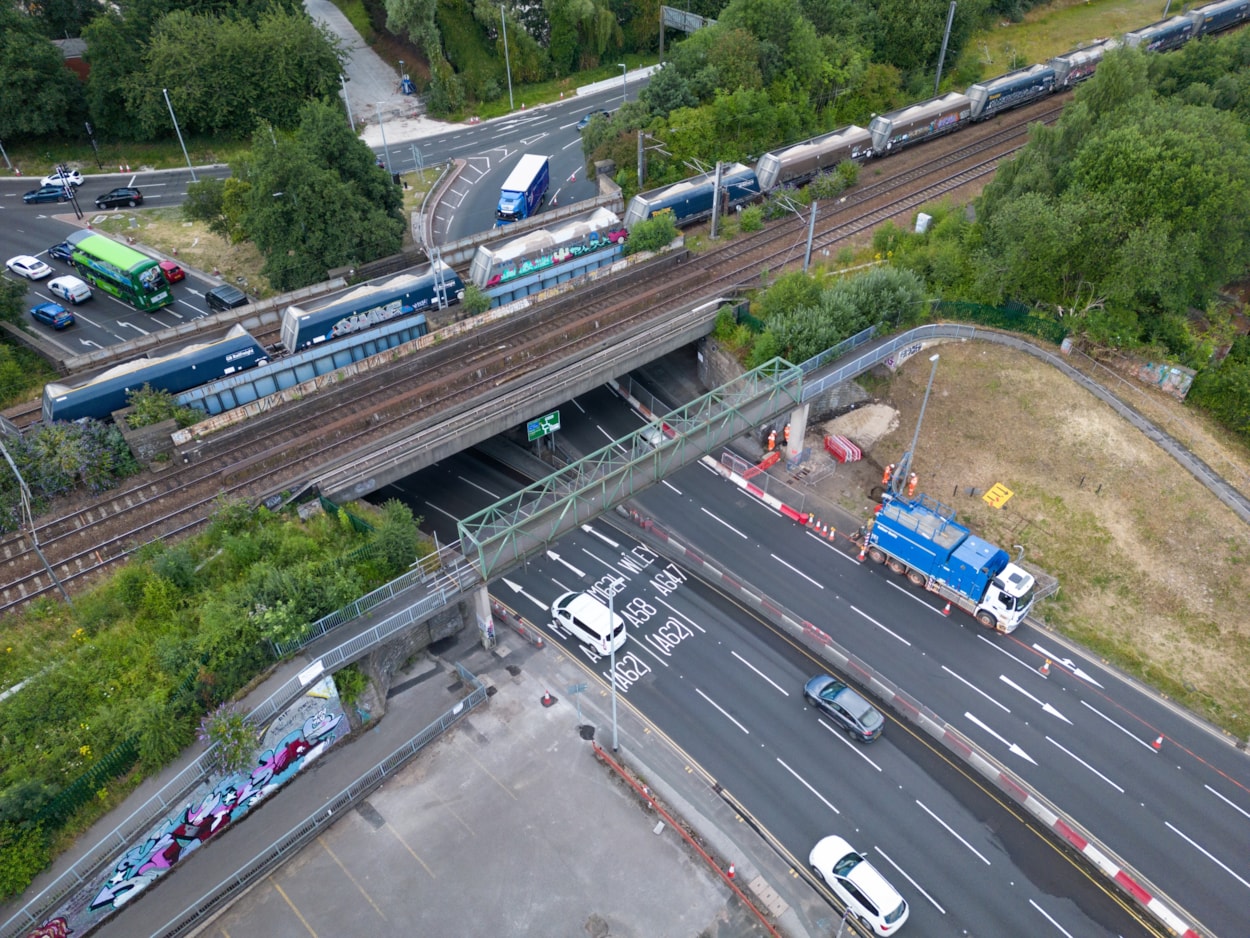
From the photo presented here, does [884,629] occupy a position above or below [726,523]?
above

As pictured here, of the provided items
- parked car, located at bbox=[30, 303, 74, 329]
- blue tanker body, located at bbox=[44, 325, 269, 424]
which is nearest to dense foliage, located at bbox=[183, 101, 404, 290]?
blue tanker body, located at bbox=[44, 325, 269, 424]

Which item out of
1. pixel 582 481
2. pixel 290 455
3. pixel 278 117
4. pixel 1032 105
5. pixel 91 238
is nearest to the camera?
Answer: pixel 582 481

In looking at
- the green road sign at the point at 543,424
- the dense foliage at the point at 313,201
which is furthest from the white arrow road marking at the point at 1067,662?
the dense foliage at the point at 313,201

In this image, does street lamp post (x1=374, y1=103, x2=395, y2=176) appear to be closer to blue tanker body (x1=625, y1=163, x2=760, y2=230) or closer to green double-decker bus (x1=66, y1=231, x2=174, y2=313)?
green double-decker bus (x1=66, y1=231, x2=174, y2=313)

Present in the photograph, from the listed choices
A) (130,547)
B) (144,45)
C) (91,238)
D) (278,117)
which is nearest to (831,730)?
(130,547)

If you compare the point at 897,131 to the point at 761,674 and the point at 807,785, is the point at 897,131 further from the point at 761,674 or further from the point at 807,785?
the point at 807,785

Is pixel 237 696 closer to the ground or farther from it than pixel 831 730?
farther from it

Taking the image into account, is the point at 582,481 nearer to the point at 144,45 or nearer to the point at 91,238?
the point at 91,238

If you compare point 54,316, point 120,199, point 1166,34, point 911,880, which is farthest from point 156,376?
point 1166,34
